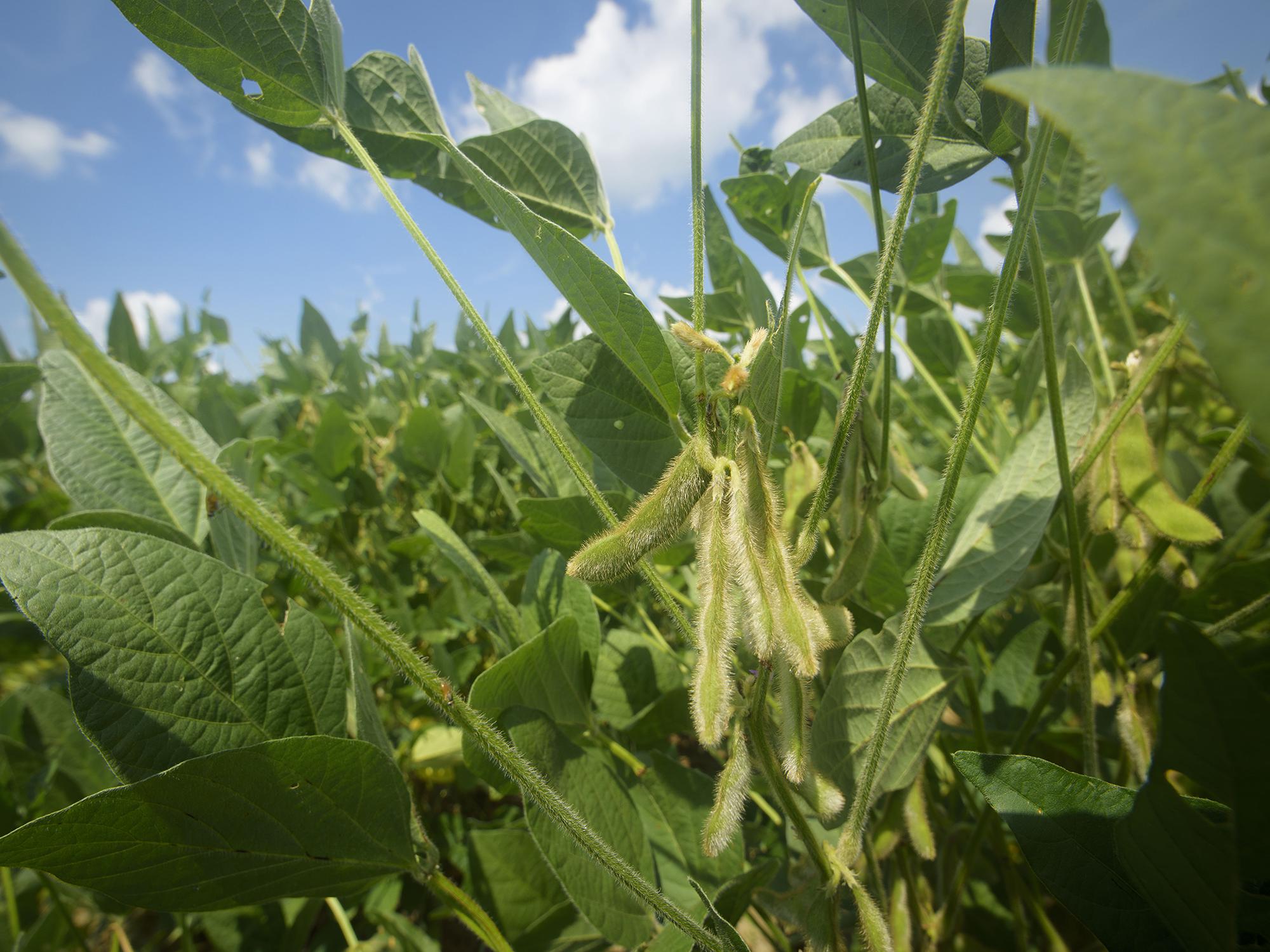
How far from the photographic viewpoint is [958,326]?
150cm

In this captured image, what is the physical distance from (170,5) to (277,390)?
328 centimetres

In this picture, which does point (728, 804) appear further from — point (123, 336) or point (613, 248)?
point (123, 336)

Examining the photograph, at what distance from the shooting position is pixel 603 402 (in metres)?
0.78

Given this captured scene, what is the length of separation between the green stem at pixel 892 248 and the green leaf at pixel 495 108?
0.75 meters

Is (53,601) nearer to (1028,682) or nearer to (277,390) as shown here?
(1028,682)

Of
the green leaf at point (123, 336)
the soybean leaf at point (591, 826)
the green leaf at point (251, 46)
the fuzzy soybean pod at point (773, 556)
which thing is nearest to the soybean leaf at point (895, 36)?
the fuzzy soybean pod at point (773, 556)

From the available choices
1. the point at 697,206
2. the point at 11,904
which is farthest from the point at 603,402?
the point at 11,904

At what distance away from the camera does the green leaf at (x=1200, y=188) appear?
22 cm

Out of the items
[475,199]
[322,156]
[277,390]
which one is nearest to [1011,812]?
[475,199]

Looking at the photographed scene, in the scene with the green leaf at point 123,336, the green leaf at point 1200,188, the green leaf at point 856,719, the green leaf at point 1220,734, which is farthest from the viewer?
the green leaf at point 123,336

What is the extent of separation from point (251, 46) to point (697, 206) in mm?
537

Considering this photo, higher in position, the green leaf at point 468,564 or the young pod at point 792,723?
the green leaf at point 468,564

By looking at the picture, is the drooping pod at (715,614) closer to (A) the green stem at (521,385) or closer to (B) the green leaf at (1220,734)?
(A) the green stem at (521,385)

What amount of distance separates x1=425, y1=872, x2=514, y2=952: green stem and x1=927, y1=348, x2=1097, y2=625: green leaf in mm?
608
